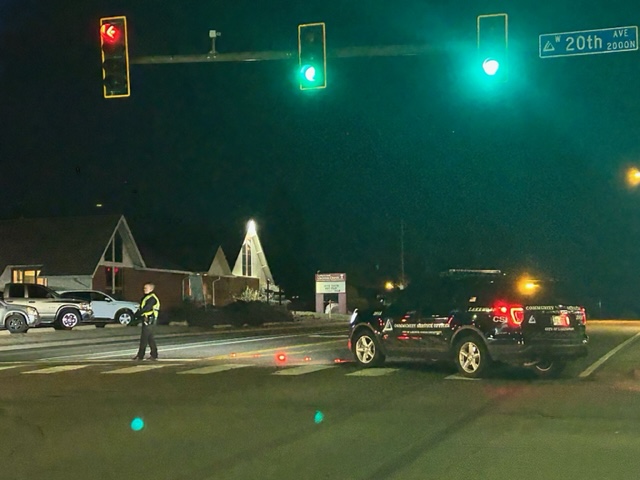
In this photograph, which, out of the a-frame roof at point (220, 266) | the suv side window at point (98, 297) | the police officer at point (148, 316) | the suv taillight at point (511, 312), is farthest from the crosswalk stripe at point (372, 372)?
the a-frame roof at point (220, 266)

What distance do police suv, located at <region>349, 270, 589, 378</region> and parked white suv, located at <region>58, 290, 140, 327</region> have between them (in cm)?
2226

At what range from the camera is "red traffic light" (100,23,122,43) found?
14625 mm

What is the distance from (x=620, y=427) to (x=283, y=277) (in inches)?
3302

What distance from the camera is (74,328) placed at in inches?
1389

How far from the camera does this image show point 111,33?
48.0 feet

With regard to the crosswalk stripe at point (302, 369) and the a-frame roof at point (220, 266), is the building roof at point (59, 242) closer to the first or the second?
the a-frame roof at point (220, 266)

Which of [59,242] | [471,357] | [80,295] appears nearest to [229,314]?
[59,242]

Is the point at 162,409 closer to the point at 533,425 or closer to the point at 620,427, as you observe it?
the point at 533,425

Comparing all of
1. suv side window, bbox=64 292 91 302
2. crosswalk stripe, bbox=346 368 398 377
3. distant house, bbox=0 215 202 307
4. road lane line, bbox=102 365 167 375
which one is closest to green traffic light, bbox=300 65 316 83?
crosswalk stripe, bbox=346 368 398 377

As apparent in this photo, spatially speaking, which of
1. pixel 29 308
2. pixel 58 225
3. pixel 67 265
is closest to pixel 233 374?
pixel 29 308

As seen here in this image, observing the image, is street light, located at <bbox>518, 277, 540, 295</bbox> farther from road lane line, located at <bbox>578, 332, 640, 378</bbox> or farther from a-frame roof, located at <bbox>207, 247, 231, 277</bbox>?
a-frame roof, located at <bbox>207, 247, 231, 277</bbox>

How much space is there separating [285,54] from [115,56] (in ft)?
8.90

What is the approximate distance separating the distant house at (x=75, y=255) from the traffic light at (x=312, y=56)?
102ft

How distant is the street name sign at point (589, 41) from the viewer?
537 inches
